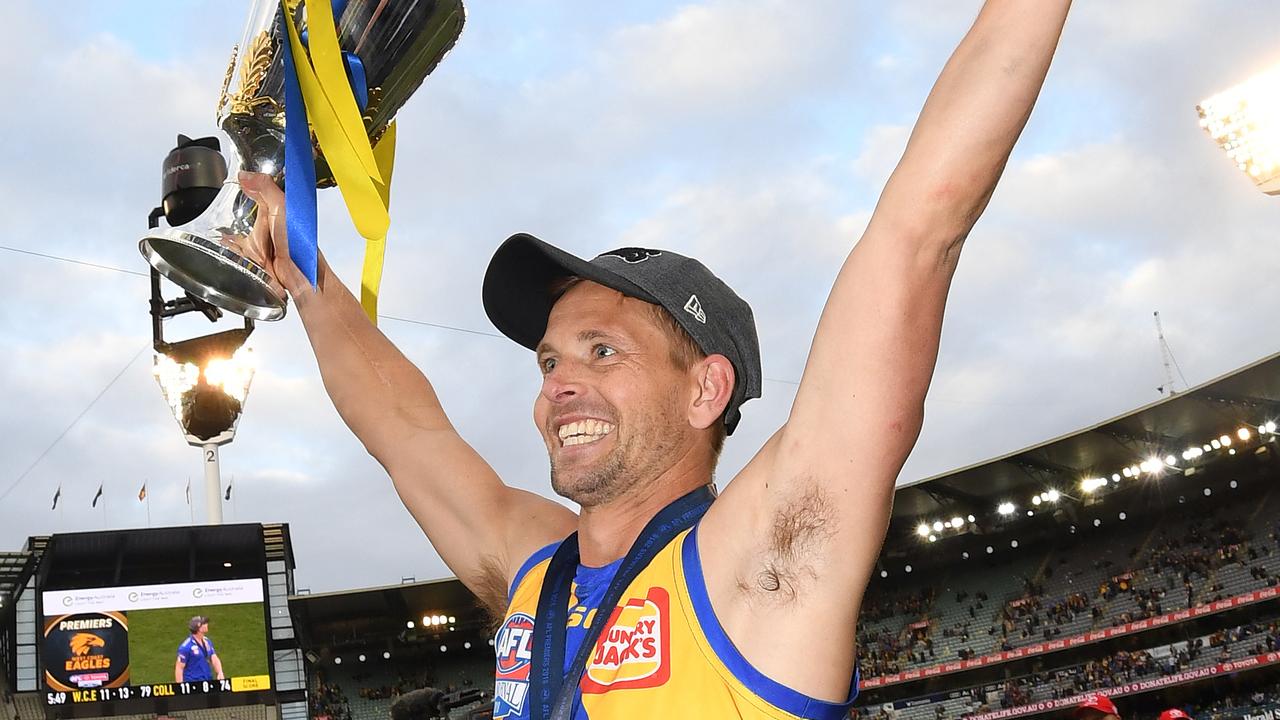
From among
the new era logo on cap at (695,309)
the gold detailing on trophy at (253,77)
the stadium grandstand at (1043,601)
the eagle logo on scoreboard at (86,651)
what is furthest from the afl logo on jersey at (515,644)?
the stadium grandstand at (1043,601)

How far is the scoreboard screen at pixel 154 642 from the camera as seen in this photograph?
27.8 m

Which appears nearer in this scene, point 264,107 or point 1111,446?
point 264,107

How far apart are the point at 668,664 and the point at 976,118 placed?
→ 2.96ft

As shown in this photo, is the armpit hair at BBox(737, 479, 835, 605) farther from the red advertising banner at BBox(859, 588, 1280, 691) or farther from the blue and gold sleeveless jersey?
the red advertising banner at BBox(859, 588, 1280, 691)

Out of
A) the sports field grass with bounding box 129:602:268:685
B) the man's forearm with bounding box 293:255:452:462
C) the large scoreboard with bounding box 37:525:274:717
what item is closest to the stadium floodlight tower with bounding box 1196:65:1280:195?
the man's forearm with bounding box 293:255:452:462

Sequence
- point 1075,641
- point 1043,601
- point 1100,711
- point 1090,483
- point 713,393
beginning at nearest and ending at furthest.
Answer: point 713,393
point 1100,711
point 1075,641
point 1090,483
point 1043,601

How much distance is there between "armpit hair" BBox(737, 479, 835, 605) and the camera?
1.62 metres

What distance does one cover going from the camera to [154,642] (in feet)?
92.9

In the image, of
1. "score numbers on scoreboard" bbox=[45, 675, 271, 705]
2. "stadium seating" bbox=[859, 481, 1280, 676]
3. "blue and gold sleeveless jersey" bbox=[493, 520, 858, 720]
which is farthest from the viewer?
"stadium seating" bbox=[859, 481, 1280, 676]

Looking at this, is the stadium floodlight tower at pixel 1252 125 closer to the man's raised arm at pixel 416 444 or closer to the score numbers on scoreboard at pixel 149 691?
the man's raised arm at pixel 416 444

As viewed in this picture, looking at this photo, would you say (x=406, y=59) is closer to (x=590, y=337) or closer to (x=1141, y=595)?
(x=590, y=337)

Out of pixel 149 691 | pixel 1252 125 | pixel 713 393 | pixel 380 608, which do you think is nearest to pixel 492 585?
pixel 713 393

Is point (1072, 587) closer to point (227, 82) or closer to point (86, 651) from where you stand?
point (86, 651)

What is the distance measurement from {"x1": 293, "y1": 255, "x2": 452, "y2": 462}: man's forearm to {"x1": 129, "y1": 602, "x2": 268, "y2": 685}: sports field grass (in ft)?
92.8
